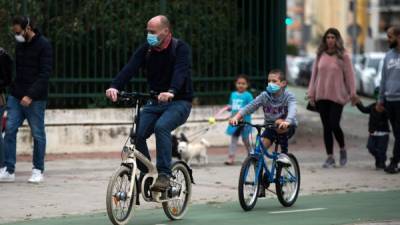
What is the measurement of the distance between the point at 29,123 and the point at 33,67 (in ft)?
2.09

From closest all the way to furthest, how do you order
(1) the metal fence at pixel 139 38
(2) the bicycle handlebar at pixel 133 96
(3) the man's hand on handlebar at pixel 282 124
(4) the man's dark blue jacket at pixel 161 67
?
(2) the bicycle handlebar at pixel 133 96, (4) the man's dark blue jacket at pixel 161 67, (3) the man's hand on handlebar at pixel 282 124, (1) the metal fence at pixel 139 38

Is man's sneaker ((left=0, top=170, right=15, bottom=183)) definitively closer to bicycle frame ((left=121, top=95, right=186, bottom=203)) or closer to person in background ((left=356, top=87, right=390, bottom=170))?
bicycle frame ((left=121, top=95, right=186, bottom=203))

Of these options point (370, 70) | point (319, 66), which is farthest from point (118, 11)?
point (370, 70)

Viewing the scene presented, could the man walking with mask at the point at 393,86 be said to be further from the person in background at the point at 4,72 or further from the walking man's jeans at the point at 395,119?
the person in background at the point at 4,72

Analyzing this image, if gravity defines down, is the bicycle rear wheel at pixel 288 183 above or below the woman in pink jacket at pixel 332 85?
below

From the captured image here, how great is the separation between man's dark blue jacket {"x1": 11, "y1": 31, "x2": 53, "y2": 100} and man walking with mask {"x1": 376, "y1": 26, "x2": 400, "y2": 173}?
4408mm

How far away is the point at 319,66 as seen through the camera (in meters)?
15.0

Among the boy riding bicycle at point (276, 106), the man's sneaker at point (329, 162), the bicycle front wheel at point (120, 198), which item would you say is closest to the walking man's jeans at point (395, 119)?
the man's sneaker at point (329, 162)

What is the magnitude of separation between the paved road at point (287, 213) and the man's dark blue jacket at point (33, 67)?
243 centimetres

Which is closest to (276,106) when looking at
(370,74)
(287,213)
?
(287,213)

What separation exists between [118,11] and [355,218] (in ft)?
24.7

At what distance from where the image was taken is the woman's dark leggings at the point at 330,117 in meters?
14.8

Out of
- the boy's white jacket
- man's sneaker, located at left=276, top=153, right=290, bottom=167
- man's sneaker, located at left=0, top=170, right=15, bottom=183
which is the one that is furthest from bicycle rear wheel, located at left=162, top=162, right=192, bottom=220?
man's sneaker, located at left=0, top=170, right=15, bottom=183

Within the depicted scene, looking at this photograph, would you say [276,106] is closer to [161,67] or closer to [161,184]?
[161,67]
